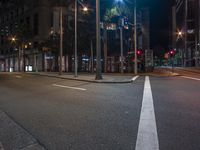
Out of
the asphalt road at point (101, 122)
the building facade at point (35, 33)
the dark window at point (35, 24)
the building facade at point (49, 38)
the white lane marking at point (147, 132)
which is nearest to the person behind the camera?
the white lane marking at point (147, 132)

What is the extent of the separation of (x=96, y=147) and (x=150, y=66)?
41098 mm

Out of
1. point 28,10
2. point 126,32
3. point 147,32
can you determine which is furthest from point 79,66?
point 147,32

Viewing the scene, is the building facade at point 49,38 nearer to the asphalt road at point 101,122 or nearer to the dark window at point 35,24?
the dark window at point 35,24

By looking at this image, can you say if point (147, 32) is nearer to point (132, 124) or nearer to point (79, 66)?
point (79, 66)

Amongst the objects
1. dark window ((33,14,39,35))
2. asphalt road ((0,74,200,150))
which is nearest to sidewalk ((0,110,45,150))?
asphalt road ((0,74,200,150))

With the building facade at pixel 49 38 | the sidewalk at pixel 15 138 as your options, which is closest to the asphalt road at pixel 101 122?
the sidewalk at pixel 15 138

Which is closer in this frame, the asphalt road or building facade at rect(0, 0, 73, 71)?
the asphalt road

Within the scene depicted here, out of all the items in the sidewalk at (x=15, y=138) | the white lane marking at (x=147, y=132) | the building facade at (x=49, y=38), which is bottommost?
the sidewalk at (x=15, y=138)

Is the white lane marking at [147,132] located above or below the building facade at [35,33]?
below

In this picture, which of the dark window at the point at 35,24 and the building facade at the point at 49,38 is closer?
the building facade at the point at 49,38

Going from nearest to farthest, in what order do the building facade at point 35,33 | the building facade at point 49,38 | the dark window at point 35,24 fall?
the building facade at point 49,38, the building facade at point 35,33, the dark window at point 35,24

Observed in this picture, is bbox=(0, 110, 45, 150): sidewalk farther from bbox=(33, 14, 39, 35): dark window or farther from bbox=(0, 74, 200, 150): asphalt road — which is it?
bbox=(33, 14, 39, 35): dark window

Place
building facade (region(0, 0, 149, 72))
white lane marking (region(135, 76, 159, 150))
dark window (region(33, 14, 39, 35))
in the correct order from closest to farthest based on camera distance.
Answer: white lane marking (region(135, 76, 159, 150)) → building facade (region(0, 0, 149, 72)) → dark window (region(33, 14, 39, 35))

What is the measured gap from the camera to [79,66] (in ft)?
188
